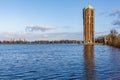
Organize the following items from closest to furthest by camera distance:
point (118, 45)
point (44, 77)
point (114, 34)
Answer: point (44, 77)
point (118, 45)
point (114, 34)

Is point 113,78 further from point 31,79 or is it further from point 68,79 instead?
point 31,79

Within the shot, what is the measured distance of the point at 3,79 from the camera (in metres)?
26.3

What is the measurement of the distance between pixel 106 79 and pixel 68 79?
11.9 ft

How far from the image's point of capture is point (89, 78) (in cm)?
2647

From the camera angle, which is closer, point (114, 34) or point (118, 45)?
point (118, 45)

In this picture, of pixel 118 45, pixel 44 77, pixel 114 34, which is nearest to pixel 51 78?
pixel 44 77

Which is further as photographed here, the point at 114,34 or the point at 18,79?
the point at 114,34

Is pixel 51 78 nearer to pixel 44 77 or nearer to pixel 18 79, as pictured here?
pixel 44 77

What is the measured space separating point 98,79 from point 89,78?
1.10m

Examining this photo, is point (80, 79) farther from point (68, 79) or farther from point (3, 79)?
point (3, 79)

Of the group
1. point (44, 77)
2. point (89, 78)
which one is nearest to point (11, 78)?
point (44, 77)

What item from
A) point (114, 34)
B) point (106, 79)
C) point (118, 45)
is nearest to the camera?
point (106, 79)

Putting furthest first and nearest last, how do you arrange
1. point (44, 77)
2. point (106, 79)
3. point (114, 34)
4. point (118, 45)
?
1. point (114, 34)
2. point (118, 45)
3. point (44, 77)
4. point (106, 79)

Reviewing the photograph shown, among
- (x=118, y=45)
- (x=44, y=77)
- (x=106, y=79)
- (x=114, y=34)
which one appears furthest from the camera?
(x=114, y=34)
